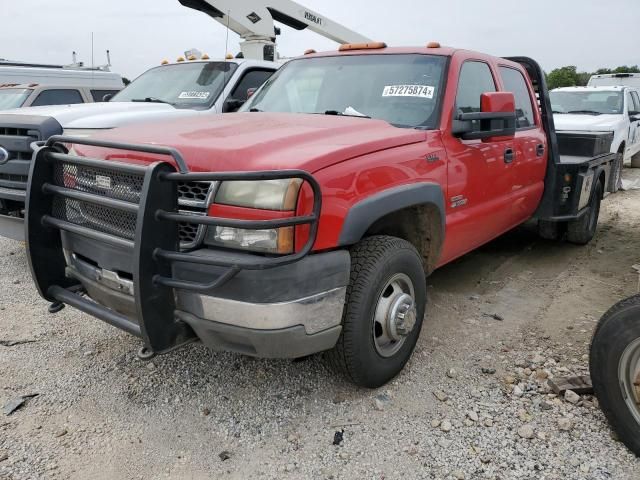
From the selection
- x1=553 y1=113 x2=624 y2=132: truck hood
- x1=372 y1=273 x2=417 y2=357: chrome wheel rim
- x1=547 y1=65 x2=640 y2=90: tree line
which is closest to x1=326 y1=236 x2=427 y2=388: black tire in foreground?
x1=372 y1=273 x2=417 y2=357: chrome wheel rim

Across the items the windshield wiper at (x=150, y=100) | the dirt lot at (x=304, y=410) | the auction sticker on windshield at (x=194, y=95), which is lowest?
the dirt lot at (x=304, y=410)

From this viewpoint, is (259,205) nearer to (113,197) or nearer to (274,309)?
(274,309)

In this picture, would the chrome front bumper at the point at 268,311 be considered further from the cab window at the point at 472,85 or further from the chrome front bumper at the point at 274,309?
the cab window at the point at 472,85

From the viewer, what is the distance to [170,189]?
2.30 metres

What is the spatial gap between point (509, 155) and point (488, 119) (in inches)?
32.8

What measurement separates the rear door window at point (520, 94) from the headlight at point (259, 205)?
9.23ft

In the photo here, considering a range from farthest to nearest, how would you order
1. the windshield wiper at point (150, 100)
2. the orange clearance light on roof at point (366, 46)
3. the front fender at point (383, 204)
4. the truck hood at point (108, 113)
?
1. the windshield wiper at point (150, 100)
2. the truck hood at point (108, 113)
3. the orange clearance light on roof at point (366, 46)
4. the front fender at point (383, 204)

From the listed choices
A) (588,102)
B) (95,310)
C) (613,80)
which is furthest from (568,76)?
(95,310)

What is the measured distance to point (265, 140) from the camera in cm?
260

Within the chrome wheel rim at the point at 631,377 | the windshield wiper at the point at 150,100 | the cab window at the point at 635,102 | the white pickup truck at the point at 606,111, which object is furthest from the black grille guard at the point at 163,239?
the cab window at the point at 635,102

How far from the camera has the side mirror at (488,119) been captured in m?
3.35

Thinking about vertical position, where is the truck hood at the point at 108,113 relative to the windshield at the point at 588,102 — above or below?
below

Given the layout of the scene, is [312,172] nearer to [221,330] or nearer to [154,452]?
[221,330]

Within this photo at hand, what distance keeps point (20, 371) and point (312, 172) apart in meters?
2.24
